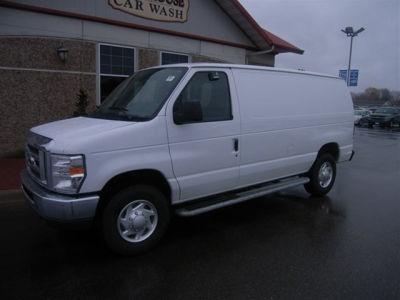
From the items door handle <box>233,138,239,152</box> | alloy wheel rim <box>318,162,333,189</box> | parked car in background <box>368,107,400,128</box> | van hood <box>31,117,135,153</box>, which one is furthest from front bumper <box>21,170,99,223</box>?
parked car in background <box>368,107,400,128</box>

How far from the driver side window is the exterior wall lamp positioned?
6702 mm

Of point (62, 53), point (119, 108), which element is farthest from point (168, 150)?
point (62, 53)

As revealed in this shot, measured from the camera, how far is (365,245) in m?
5.00

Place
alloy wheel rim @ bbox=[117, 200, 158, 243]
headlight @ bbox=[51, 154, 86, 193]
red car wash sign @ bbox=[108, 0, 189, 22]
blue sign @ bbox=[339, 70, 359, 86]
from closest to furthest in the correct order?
headlight @ bbox=[51, 154, 86, 193]
alloy wheel rim @ bbox=[117, 200, 158, 243]
red car wash sign @ bbox=[108, 0, 189, 22]
blue sign @ bbox=[339, 70, 359, 86]

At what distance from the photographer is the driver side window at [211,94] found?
4.99m

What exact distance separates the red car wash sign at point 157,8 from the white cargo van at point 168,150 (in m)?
6.85

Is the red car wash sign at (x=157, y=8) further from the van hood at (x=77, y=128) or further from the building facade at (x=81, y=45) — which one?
the van hood at (x=77, y=128)

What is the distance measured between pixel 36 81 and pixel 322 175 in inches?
303

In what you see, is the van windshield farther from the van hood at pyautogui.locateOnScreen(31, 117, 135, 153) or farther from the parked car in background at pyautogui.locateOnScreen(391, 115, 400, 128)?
the parked car in background at pyautogui.locateOnScreen(391, 115, 400, 128)

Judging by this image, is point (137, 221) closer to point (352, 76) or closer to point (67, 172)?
point (67, 172)

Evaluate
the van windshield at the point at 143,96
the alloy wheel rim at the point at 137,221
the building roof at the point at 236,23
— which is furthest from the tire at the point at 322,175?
the building roof at the point at 236,23

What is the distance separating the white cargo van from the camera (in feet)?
13.5

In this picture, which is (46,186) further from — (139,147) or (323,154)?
(323,154)

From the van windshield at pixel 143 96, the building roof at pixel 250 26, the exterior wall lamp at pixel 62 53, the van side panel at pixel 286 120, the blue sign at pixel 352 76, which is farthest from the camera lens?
the blue sign at pixel 352 76
